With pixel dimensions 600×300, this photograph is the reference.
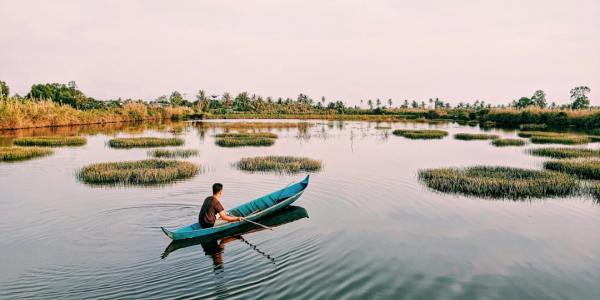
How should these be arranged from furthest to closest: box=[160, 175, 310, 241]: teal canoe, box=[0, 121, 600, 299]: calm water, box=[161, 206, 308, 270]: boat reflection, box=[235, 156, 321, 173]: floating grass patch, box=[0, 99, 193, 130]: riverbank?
box=[0, 99, 193, 130]: riverbank
box=[235, 156, 321, 173]: floating grass patch
box=[160, 175, 310, 241]: teal canoe
box=[161, 206, 308, 270]: boat reflection
box=[0, 121, 600, 299]: calm water

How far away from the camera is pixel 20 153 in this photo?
28.0 metres

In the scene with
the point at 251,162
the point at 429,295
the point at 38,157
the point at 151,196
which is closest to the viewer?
the point at 429,295

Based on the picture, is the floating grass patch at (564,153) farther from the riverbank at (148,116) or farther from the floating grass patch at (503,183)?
the riverbank at (148,116)

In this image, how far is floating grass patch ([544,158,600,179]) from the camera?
70.9 feet

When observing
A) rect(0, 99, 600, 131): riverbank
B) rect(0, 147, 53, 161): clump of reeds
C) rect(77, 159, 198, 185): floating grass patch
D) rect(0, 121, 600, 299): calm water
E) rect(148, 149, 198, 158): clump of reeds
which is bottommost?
rect(0, 121, 600, 299): calm water

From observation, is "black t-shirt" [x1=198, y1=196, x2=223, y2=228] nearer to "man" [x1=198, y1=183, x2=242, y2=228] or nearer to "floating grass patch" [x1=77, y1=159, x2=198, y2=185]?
"man" [x1=198, y1=183, x2=242, y2=228]

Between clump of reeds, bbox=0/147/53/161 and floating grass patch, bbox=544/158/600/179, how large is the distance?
34.4 m

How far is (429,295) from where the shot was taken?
8.69 metres

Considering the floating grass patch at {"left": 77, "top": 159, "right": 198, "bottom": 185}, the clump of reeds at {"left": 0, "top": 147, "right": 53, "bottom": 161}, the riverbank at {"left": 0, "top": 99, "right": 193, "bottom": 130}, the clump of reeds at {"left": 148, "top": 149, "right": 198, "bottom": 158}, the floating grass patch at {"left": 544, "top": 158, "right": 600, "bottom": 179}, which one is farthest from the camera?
the riverbank at {"left": 0, "top": 99, "right": 193, "bottom": 130}

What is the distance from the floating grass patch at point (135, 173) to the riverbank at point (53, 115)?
3601 centimetres

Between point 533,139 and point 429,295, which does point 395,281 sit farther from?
point 533,139

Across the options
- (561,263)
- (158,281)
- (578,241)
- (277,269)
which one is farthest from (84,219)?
(578,241)

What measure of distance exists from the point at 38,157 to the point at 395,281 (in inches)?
1100

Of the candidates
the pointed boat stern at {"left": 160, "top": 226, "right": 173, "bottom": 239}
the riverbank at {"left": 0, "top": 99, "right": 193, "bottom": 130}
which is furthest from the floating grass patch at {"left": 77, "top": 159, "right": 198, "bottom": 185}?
the riverbank at {"left": 0, "top": 99, "right": 193, "bottom": 130}
